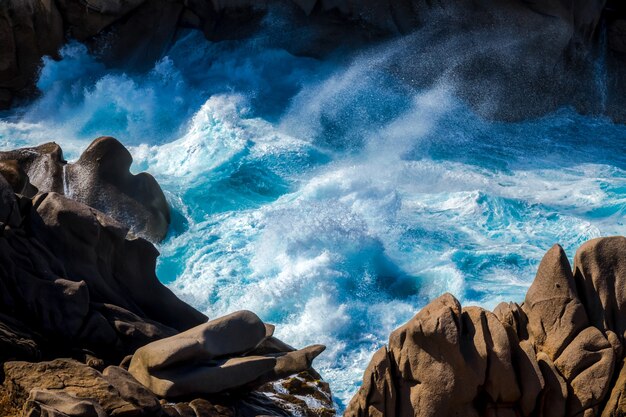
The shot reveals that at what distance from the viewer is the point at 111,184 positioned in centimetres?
1428

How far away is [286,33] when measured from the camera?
2233 centimetres

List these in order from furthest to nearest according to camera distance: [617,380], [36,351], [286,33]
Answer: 1. [286,33]
2. [36,351]
3. [617,380]

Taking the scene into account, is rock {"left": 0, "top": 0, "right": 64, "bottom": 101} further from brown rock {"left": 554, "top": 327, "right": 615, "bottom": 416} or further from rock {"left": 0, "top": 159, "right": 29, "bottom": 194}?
brown rock {"left": 554, "top": 327, "right": 615, "bottom": 416}

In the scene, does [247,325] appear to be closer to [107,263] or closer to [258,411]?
[258,411]

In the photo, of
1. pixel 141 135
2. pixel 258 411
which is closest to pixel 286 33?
pixel 141 135

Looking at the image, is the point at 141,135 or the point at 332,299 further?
the point at 141,135

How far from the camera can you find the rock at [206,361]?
8.73 m

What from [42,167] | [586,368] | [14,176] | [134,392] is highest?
[14,176]

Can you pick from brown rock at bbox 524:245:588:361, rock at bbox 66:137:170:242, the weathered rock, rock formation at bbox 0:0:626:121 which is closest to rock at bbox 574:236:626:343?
brown rock at bbox 524:245:588:361

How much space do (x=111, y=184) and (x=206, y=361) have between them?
5.82m

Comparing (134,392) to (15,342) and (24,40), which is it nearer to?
(15,342)

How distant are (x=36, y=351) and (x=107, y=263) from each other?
1.71 m

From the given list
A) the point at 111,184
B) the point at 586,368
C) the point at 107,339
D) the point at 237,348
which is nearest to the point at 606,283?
the point at 586,368

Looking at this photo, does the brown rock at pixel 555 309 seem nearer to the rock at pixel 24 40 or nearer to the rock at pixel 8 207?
the rock at pixel 8 207
